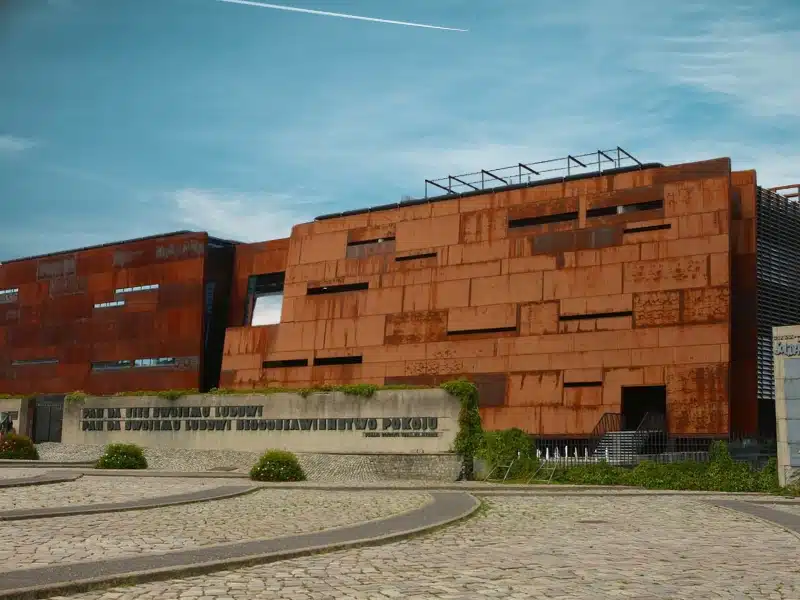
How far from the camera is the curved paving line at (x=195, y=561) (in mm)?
9750

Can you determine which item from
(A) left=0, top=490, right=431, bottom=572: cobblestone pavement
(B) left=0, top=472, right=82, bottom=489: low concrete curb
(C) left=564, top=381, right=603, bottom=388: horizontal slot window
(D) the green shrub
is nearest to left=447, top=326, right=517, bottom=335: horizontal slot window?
(C) left=564, top=381, right=603, bottom=388: horizontal slot window

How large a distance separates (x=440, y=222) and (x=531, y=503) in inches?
1463

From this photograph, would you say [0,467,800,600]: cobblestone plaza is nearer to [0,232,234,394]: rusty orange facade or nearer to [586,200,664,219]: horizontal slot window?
[586,200,664,219]: horizontal slot window

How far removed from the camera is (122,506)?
1948cm

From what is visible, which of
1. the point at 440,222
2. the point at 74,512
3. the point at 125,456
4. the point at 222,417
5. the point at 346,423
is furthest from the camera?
the point at 440,222

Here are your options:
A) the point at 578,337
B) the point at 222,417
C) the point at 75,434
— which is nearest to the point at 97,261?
the point at 75,434

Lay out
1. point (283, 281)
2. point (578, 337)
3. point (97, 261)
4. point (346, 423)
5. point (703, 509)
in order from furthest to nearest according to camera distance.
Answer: point (97, 261)
point (283, 281)
point (578, 337)
point (346, 423)
point (703, 509)

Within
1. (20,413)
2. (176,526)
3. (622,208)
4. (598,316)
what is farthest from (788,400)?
(20,413)

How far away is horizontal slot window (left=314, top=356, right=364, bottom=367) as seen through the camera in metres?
61.1

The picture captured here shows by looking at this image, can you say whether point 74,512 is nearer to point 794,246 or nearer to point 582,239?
point 582,239

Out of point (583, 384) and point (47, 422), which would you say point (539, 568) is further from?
point (47, 422)

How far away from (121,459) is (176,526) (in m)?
21.9

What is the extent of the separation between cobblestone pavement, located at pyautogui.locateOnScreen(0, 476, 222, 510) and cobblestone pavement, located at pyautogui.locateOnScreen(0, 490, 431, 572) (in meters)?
2.50

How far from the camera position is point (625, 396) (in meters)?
53.0
